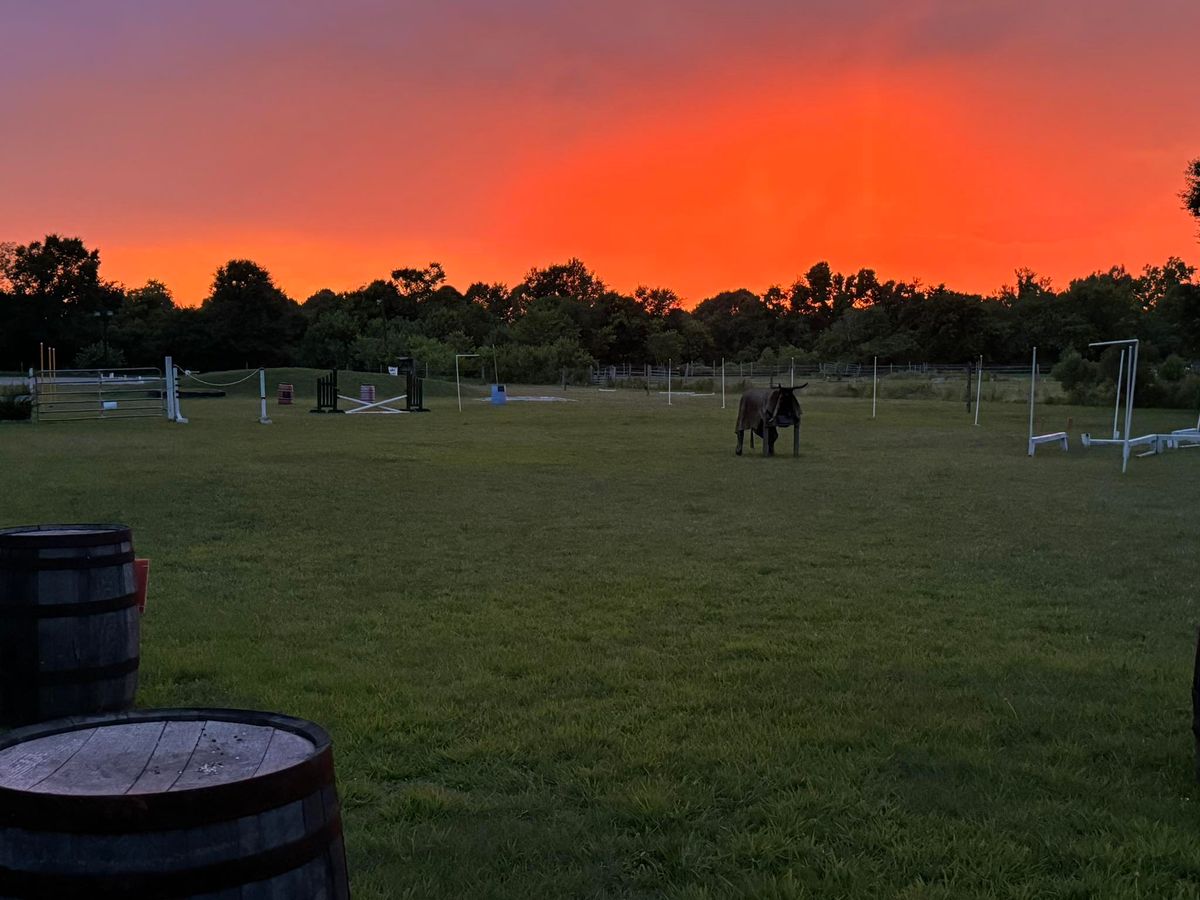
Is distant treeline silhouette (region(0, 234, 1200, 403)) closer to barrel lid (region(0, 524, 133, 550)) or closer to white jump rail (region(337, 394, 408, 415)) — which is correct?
white jump rail (region(337, 394, 408, 415))

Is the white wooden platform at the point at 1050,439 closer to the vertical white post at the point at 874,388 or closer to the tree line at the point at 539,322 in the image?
the vertical white post at the point at 874,388

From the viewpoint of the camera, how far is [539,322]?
Result: 90.6 m

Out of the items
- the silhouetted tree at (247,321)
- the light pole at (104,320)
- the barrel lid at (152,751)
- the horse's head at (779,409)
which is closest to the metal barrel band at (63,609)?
the barrel lid at (152,751)

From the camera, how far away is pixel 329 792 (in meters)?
1.87

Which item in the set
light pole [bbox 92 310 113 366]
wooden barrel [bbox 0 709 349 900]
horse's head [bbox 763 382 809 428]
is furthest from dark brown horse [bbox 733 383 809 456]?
light pole [bbox 92 310 113 366]

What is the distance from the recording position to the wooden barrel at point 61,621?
3652 mm

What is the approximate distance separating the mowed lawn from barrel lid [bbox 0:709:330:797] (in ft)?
3.54

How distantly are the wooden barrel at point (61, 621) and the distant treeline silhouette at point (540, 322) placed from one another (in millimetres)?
66540

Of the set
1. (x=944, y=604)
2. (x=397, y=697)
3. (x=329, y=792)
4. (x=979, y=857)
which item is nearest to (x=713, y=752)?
(x=979, y=857)

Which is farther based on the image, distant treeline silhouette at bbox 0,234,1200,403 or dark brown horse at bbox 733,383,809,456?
distant treeline silhouette at bbox 0,234,1200,403

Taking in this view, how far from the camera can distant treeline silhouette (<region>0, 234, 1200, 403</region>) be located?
72062 millimetres

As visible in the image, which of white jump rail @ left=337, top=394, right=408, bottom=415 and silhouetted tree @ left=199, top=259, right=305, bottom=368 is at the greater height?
→ silhouetted tree @ left=199, top=259, right=305, bottom=368

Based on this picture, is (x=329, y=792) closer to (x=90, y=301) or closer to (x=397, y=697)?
(x=397, y=697)

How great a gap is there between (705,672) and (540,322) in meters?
86.8
